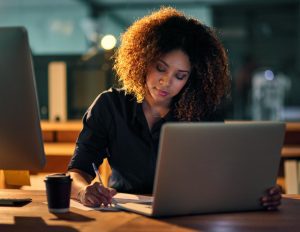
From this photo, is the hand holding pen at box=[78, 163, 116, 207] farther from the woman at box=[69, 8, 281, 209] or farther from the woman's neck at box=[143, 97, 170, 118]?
the woman's neck at box=[143, 97, 170, 118]

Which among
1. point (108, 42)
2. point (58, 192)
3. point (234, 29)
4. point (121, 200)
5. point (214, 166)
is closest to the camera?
point (214, 166)

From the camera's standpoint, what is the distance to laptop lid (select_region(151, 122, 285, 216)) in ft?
5.38

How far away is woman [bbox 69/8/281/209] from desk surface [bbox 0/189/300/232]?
1.52 ft

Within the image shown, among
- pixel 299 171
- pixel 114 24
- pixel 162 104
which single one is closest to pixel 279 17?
pixel 114 24

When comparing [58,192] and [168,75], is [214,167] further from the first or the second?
[168,75]

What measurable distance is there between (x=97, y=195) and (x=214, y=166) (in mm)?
360

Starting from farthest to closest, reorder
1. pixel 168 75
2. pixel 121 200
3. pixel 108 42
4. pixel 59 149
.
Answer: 1. pixel 108 42
2. pixel 59 149
3. pixel 168 75
4. pixel 121 200

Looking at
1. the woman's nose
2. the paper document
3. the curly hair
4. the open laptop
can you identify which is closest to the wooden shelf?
the curly hair

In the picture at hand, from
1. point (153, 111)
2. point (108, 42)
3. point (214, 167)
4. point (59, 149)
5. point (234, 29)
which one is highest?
point (234, 29)

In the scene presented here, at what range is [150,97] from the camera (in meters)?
2.45

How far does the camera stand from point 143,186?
235cm

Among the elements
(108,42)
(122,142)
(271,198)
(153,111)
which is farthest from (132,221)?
(108,42)

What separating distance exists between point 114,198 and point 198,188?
0.38m

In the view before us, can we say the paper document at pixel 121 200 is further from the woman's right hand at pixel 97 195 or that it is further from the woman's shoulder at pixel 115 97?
the woman's shoulder at pixel 115 97
